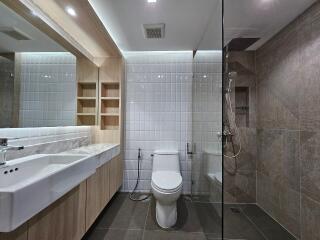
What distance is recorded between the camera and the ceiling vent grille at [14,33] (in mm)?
1298

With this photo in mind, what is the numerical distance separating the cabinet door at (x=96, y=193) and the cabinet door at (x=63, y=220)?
0.32 ft

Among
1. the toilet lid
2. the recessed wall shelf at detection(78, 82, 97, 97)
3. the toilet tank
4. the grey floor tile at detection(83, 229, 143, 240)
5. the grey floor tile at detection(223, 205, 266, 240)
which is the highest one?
the recessed wall shelf at detection(78, 82, 97, 97)

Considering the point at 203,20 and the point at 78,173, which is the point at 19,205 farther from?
the point at 203,20

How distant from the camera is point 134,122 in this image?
A: 9.27 ft

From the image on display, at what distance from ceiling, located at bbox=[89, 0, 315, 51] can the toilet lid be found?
4.50 ft

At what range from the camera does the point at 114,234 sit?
1.81 meters

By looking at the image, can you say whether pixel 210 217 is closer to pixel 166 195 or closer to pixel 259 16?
pixel 166 195

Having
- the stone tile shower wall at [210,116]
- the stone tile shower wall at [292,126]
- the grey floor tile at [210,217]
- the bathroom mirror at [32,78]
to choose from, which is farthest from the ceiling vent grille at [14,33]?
the stone tile shower wall at [292,126]

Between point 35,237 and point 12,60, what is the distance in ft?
4.00

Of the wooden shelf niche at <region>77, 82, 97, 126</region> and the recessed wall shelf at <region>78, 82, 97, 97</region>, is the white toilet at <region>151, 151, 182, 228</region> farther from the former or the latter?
the recessed wall shelf at <region>78, 82, 97, 97</region>

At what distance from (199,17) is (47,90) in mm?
1735

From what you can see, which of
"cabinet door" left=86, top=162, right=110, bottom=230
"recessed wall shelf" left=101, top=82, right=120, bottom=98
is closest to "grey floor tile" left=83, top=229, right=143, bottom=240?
"cabinet door" left=86, top=162, right=110, bottom=230

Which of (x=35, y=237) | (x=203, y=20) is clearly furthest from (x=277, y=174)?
(x=35, y=237)

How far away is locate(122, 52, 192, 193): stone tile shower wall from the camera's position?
9.21 ft
